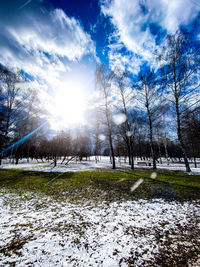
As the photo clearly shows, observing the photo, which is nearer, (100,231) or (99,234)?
(99,234)

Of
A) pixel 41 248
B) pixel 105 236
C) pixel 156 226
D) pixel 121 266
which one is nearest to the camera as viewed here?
pixel 121 266

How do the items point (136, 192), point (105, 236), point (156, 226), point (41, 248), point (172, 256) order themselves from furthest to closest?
point (136, 192), point (156, 226), point (105, 236), point (41, 248), point (172, 256)

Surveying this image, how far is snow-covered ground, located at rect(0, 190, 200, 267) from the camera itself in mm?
2369

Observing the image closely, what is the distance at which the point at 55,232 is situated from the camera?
3197 mm

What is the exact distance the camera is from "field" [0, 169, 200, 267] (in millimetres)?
2379

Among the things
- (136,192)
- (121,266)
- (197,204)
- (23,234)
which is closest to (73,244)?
(121,266)

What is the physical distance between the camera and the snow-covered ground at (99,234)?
2.37 m

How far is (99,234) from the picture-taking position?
313 cm

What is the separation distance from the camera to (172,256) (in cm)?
240

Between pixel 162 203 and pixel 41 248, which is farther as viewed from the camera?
pixel 162 203

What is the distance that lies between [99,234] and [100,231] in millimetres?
129

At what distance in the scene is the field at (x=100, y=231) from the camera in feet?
7.80

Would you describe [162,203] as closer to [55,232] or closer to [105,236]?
[105,236]

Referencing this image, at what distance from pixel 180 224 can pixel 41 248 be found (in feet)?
13.3
